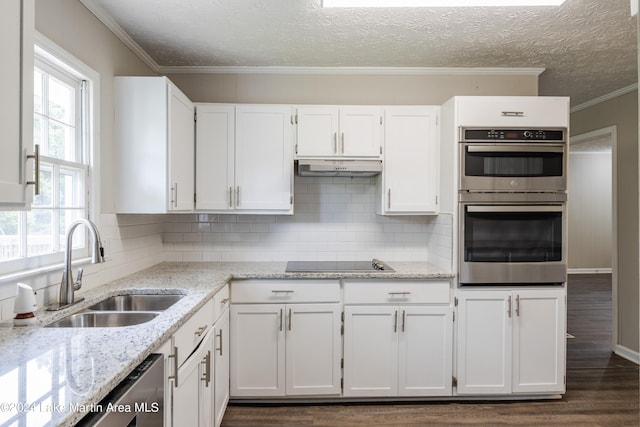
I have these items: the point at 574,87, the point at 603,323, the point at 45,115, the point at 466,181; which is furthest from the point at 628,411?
the point at 45,115

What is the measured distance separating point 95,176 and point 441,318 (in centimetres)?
241

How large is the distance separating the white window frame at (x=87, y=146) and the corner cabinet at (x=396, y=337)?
1.68m

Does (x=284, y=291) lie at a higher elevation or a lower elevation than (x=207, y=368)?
higher

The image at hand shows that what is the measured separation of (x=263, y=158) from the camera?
290cm

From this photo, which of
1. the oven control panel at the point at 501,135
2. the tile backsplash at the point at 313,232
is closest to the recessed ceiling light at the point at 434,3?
the oven control panel at the point at 501,135

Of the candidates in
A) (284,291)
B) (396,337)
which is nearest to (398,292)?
(396,337)

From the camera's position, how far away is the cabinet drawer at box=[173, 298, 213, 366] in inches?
62.8

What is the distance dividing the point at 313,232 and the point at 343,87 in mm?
1247

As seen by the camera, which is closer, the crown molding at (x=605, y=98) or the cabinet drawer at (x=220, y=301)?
the cabinet drawer at (x=220, y=301)

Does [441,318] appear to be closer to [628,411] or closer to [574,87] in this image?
[628,411]

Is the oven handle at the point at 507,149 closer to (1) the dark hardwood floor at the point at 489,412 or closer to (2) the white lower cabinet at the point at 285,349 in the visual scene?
(2) the white lower cabinet at the point at 285,349

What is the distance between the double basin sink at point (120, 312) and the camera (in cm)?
170

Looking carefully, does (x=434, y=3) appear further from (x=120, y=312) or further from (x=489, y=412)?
(x=489, y=412)

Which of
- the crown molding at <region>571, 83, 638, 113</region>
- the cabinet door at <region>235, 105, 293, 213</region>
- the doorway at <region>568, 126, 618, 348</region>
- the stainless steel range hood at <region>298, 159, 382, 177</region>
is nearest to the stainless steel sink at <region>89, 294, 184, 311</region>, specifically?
the cabinet door at <region>235, 105, 293, 213</region>
